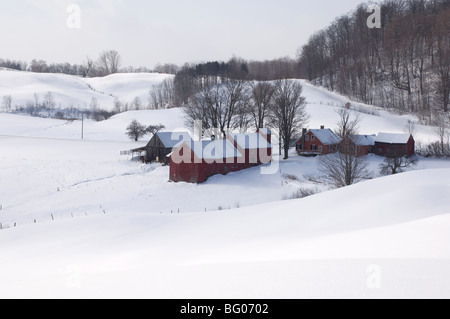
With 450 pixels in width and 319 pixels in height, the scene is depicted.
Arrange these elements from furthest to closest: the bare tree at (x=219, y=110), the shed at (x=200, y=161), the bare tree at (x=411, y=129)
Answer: the bare tree at (x=411, y=129), the bare tree at (x=219, y=110), the shed at (x=200, y=161)

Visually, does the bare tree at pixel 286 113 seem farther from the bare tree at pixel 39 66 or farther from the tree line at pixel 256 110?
the bare tree at pixel 39 66

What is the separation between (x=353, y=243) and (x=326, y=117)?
184 ft

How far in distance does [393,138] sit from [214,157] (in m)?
22.5

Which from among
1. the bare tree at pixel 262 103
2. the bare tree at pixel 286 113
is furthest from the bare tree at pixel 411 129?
the bare tree at pixel 262 103

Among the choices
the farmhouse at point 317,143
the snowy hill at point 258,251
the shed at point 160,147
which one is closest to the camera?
the snowy hill at point 258,251

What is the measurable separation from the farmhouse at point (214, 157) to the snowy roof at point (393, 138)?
15281 mm

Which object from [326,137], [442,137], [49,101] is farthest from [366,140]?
[49,101]

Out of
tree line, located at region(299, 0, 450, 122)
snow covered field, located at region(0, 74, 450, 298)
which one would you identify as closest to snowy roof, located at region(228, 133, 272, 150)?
snow covered field, located at region(0, 74, 450, 298)

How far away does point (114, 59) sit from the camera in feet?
451

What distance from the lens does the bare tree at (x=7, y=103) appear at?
3563 inches

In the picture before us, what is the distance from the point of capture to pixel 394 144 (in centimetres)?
4009

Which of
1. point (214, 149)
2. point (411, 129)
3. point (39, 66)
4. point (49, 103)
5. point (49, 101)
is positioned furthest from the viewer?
point (39, 66)

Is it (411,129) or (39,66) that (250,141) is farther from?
(39,66)

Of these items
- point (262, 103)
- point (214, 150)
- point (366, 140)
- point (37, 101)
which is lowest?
point (214, 150)
